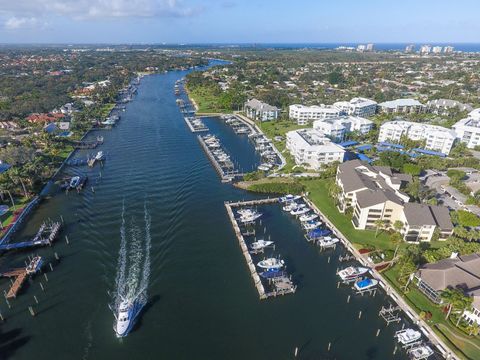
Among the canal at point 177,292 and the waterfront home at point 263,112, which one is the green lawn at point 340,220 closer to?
the canal at point 177,292

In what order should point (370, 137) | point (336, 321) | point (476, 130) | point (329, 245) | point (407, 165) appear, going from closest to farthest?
point (336, 321) → point (329, 245) → point (407, 165) → point (476, 130) → point (370, 137)

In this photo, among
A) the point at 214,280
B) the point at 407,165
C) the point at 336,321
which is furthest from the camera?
the point at 407,165

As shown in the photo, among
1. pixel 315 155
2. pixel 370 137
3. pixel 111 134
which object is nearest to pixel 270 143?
pixel 315 155

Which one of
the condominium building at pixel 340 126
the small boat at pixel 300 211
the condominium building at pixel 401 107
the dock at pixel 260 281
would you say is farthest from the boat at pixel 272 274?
the condominium building at pixel 401 107

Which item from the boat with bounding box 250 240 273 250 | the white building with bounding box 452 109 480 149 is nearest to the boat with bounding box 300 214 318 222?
the boat with bounding box 250 240 273 250

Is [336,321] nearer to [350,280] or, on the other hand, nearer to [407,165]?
[350,280]

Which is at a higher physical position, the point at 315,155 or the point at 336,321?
the point at 315,155

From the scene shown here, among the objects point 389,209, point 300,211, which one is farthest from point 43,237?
point 389,209

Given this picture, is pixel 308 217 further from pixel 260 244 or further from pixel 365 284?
pixel 365 284

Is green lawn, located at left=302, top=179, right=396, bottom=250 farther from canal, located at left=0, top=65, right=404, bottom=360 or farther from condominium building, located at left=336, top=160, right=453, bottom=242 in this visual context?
canal, located at left=0, top=65, right=404, bottom=360
